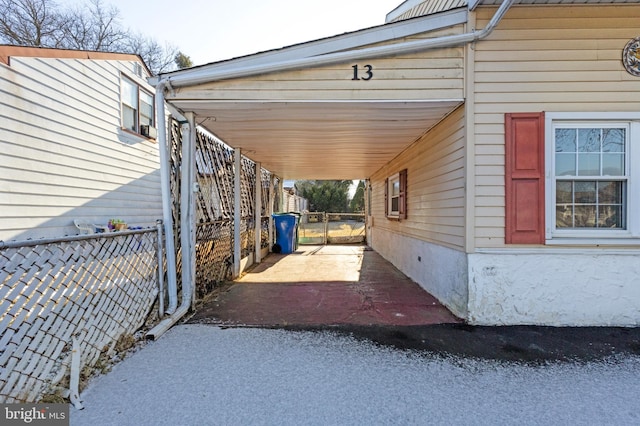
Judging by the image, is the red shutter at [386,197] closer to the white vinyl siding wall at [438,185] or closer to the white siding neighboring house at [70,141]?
the white vinyl siding wall at [438,185]

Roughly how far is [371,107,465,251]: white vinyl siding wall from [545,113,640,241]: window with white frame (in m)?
0.91

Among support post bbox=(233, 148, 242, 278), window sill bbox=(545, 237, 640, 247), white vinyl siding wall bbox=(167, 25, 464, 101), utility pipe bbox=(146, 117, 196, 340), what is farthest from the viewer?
support post bbox=(233, 148, 242, 278)

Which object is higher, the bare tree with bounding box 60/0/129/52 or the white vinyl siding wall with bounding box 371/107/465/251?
the bare tree with bounding box 60/0/129/52

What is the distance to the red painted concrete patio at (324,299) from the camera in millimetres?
3900

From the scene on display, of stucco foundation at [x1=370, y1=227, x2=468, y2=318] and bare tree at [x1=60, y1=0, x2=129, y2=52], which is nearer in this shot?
stucco foundation at [x1=370, y1=227, x2=468, y2=318]

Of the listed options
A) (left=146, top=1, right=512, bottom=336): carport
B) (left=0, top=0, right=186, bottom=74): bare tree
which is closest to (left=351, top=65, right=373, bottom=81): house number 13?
(left=146, top=1, right=512, bottom=336): carport

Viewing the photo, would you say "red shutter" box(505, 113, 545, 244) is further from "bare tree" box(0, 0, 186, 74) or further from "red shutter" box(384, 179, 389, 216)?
"bare tree" box(0, 0, 186, 74)

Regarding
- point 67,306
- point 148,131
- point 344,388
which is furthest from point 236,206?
point 344,388

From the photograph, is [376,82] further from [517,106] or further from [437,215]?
[437,215]

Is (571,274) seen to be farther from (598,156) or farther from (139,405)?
(139,405)

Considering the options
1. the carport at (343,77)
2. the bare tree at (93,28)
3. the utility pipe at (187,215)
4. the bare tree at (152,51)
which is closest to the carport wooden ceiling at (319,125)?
the carport at (343,77)

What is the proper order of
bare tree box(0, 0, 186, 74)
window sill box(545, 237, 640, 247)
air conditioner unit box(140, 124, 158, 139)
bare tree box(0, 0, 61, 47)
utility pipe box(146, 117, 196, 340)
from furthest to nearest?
1. bare tree box(0, 0, 186, 74)
2. bare tree box(0, 0, 61, 47)
3. air conditioner unit box(140, 124, 158, 139)
4. utility pipe box(146, 117, 196, 340)
5. window sill box(545, 237, 640, 247)

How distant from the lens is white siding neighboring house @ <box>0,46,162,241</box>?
430 centimetres

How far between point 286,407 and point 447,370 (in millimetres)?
1358
